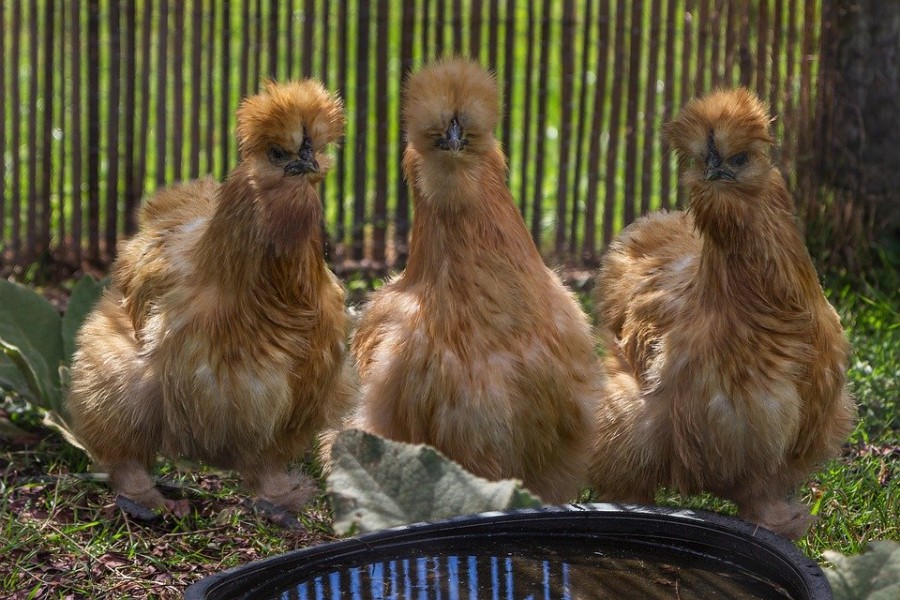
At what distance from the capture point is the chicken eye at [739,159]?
4266mm

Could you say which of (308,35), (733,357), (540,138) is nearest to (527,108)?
(540,138)

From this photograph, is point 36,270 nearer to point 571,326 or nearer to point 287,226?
point 287,226

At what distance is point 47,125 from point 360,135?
1.95 metres

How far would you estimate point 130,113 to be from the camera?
25.7 feet

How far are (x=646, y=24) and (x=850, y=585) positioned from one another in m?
5.67

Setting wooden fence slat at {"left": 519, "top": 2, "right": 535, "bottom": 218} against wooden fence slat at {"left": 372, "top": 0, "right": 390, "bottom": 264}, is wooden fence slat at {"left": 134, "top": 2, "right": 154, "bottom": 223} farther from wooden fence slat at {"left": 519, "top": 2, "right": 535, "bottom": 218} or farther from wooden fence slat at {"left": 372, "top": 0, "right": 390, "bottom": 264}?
wooden fence slat at {"left": 519, "top": 2, "right": 535, "bottom": 218}

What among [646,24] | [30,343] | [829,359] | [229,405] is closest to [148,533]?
[229,405]

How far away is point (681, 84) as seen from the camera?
7781mm

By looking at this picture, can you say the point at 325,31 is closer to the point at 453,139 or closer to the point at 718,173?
the point at 453,139

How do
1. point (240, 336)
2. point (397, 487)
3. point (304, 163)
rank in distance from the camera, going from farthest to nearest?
point (240, 336) → point (304, 163) → point (397, 487)

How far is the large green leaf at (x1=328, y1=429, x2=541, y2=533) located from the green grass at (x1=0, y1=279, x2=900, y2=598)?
55.5 inches

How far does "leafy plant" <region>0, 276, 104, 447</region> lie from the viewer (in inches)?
222

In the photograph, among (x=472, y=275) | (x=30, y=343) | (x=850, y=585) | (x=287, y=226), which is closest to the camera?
(x=850, y=585)

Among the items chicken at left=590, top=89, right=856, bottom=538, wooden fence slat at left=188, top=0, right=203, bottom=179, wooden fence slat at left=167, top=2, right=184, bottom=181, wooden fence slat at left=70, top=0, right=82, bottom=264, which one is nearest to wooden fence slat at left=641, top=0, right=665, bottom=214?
wooden fence slat at left=188, top=0, right=203, bottom=179
